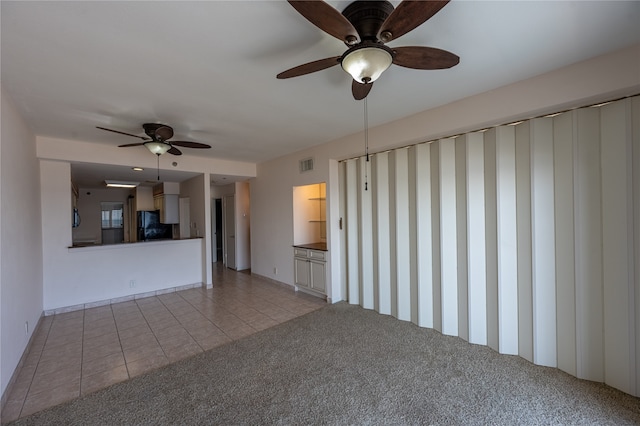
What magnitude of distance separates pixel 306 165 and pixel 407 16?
351 centimetres

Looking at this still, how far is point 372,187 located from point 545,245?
2.05 meters

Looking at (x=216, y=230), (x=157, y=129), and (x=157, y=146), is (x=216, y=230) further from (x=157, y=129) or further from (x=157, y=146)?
(x=157, y=129)

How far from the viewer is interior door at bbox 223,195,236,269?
22.7 feet

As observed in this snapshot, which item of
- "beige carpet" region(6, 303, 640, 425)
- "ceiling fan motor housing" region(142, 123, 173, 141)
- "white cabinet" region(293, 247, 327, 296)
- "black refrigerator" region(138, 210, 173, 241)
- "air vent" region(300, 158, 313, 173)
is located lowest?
"beige carpet" region(6, 303, 640, 425)

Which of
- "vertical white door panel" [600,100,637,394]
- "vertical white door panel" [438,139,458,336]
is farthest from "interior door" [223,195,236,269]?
"vertical white door panel" [600,100,637,394]

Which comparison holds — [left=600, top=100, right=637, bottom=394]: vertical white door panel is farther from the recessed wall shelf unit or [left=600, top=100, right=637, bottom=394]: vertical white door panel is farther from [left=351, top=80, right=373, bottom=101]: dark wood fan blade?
the recessed wall shelf unit

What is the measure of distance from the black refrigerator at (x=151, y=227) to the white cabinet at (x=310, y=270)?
440 centimetres

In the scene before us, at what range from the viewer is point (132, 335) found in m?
3.25

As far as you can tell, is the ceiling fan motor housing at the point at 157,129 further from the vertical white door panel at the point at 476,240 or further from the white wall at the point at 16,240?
the vertical white door panel at the point at 476,240

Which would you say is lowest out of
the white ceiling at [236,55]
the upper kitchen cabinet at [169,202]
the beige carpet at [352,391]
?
the beige carpet at [352,391]

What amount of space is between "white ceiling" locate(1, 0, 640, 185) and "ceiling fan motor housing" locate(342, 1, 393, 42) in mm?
97

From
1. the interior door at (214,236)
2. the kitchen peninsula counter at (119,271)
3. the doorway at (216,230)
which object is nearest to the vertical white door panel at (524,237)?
the kitchen peninsula counter at (119,271)

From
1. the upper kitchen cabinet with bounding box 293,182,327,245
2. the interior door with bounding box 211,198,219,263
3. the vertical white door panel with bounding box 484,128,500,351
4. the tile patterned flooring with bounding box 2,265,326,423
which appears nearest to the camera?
the tile patterned flooring with bounding box 2,265,326,423

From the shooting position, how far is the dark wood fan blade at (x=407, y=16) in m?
1.19
